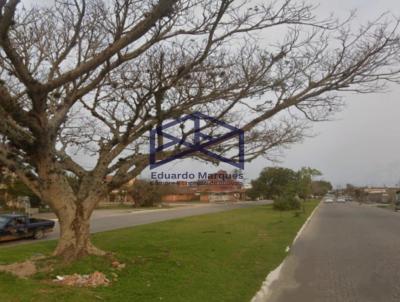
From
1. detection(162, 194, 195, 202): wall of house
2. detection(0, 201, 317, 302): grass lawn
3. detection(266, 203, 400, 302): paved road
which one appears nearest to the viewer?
detection(0, 201, 317, 302): grass lawn

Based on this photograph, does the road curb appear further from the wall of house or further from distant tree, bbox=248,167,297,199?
the wall of house

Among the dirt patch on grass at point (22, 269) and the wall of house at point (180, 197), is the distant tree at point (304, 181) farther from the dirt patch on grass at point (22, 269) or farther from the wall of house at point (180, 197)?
the dirt patch on grass at point (22, 269)

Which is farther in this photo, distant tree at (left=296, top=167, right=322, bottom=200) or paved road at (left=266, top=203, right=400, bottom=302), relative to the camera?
distant tree at (left=296, top=167, right=322, bottom=200)

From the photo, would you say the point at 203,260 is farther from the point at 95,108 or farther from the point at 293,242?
the point at 293,242

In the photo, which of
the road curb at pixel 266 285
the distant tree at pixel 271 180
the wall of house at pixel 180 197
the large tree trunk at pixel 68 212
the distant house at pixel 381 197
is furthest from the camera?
the wall of house at pixel 180 197

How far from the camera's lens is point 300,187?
2140 inches

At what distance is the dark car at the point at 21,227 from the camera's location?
21391 mm

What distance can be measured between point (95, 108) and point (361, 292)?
780 centimetres

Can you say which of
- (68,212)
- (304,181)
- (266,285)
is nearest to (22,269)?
(68,212)

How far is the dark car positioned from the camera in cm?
2139

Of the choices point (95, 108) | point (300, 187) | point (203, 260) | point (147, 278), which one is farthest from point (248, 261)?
point (300, 187)

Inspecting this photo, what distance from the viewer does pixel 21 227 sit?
2211 cm

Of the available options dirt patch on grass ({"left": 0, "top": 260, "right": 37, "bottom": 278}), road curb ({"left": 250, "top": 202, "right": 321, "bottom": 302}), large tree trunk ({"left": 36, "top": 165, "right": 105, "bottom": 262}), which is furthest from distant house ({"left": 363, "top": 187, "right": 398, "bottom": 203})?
dirt patch on grass ({"left": 0, "top": 260, "right": 37, "bottom": 278})

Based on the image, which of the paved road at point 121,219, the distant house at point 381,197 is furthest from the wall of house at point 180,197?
the paved road at point 121,219
